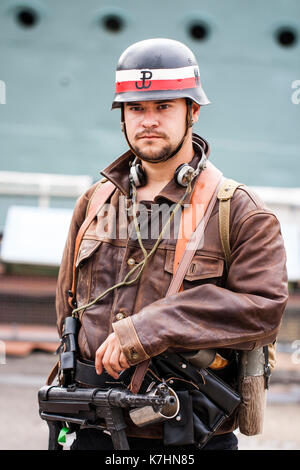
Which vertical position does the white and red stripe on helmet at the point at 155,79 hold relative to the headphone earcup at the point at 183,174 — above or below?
above

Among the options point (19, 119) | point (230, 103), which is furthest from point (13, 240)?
point (230, 103)

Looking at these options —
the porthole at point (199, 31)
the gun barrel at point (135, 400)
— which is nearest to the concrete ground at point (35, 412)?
the gun barrel at point (135, 400)

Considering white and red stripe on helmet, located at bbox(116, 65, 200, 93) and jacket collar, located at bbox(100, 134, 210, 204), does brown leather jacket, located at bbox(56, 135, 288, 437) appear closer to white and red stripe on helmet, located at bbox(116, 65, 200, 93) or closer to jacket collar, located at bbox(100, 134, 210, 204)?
jacket collar, located at bbox(100, 134, 210, 204)

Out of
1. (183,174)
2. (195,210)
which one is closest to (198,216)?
(195,210)

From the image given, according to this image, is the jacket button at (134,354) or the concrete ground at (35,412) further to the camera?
the concrete ground at (35,412)

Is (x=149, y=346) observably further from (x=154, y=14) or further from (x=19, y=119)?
(x=154, y=14)

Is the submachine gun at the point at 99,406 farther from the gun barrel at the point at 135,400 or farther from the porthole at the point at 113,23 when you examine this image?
the porthole at the point at 113,23

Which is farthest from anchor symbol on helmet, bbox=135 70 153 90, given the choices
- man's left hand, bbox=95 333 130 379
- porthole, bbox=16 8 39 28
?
porthole, bbox=16 8 39 28

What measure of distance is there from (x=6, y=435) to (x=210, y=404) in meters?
3.04

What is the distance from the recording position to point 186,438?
1.96 metres

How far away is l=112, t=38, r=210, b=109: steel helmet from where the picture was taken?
6.83 feet

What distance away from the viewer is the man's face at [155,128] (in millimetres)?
2100

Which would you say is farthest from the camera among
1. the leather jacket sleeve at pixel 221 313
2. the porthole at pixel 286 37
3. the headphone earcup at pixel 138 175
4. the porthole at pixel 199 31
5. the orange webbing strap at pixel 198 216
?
the porthole at pixel 286 37

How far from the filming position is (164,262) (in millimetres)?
2062
